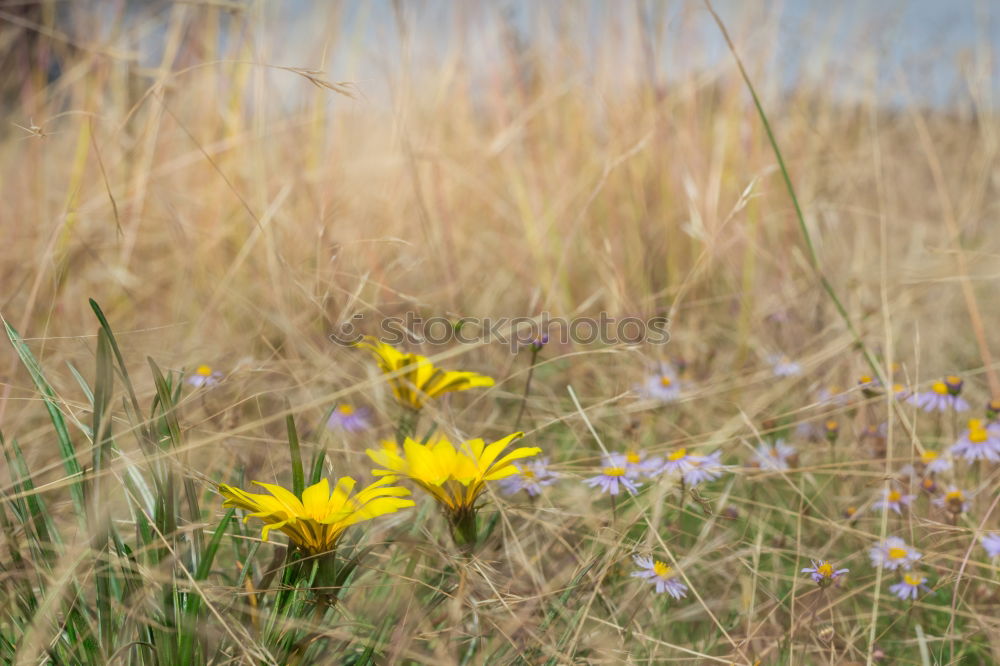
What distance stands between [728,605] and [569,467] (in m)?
0.24

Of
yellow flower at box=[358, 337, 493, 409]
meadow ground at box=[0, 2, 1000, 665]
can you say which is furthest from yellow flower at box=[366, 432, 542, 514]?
yellow flower at box=[358, 337, 493, 409]

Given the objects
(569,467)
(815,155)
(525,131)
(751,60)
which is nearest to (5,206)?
(525,131)

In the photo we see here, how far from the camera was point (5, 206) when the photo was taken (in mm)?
1806

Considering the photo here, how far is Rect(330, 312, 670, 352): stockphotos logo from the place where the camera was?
4.41ft

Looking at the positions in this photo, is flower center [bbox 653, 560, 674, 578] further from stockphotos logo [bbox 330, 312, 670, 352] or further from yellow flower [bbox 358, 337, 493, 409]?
stockphotos logo [bbox 330, 312, 670, 352]

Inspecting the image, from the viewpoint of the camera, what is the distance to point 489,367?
126 cm

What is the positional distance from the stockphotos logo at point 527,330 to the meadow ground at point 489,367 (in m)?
0.02

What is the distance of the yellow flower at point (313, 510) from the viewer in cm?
55

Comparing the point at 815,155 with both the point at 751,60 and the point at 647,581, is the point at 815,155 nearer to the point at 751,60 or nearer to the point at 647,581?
the point at 751,60

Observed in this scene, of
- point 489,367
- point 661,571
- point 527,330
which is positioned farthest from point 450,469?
point 527,330

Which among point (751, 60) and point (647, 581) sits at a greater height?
point (751, 60)

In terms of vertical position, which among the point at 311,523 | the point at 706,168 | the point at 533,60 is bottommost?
the point at 706,168

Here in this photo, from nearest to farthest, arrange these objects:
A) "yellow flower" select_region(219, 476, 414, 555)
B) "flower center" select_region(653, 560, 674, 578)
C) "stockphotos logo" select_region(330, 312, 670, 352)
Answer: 1. "yellow flower" select_region(219, 476, 414, 555)
2. "flower center" select_region(653, 560, 674, 578)
3. "stockphotos logo" select_region(330, 312, 670, 352)

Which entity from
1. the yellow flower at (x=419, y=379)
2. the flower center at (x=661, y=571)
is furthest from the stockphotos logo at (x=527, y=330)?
the flower center at (x=661, y=571)
